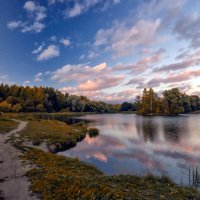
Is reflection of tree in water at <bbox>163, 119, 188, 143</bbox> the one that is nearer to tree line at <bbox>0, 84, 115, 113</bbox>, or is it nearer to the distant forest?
the distant forest

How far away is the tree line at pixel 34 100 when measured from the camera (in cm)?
13270

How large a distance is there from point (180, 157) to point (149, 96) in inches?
4868

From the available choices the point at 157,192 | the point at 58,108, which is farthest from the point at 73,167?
the point at 58,108

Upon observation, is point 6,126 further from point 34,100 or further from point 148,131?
point 34,100

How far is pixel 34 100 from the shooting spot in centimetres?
15200

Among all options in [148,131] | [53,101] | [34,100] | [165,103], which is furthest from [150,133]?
[53,101]

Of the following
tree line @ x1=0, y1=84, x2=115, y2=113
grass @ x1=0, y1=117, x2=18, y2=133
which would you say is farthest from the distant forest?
grass @ x1=0, y1=117, x2=18, y2=133

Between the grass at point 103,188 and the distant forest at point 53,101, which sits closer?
the grass at point 103,188

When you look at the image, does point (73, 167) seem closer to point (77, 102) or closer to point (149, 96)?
point (149, 96)

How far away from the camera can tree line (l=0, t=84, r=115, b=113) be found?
435 ft

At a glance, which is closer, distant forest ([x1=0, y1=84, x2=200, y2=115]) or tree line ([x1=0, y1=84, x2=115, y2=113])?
tree line ([x1=0, y1=84, x2=115, y2=113])

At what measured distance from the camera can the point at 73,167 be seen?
1898cm

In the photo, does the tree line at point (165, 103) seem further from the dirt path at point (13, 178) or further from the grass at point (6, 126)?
the dirt path at point (13, 178)

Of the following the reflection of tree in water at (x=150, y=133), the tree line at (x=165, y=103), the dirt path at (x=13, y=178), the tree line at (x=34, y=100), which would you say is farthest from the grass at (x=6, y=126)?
the tree line at (x=165, y=103)
